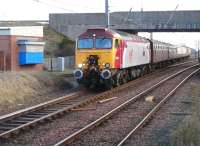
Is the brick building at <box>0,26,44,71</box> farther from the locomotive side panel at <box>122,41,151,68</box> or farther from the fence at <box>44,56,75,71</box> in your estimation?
the locomotive side panel at <box>122,41,151,68</box>

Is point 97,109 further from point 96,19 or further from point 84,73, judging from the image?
point 96,19

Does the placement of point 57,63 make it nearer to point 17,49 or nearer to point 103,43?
point 17,49

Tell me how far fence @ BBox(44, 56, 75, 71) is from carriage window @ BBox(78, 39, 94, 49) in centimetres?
1286

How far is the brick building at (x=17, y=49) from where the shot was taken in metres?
35.0

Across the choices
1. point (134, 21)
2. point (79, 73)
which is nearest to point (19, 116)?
point (79, 73)

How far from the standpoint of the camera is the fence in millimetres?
39291

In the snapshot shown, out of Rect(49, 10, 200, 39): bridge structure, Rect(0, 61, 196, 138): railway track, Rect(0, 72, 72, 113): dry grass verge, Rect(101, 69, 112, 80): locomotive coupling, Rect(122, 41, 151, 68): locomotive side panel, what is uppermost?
Rect(49, 10, 200, 39): bridge structure

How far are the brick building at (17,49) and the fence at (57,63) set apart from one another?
2476mm

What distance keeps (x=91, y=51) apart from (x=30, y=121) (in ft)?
35.2

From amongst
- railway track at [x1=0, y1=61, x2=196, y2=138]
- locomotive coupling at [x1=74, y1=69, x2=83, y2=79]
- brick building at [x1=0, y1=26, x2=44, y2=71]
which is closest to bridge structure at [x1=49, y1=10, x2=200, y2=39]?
brick building at [x1=0, y1=26, x2=44, y2=71]

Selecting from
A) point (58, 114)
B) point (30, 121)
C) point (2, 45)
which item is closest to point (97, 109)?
point (58, 114)

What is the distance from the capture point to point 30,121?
50.4 ft

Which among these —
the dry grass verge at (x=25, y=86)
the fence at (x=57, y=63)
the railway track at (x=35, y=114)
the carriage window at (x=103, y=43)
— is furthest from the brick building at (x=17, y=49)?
the railway track at (x=35, y=114)

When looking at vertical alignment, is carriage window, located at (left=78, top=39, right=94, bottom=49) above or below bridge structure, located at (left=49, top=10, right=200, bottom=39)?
below
